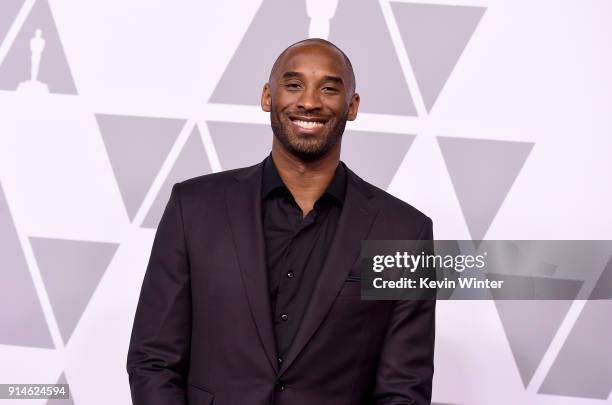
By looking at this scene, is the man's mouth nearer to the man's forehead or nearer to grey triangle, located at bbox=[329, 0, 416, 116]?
the man's forehead

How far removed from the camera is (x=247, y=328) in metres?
2.10

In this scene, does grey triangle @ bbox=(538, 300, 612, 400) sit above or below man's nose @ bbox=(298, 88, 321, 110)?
below

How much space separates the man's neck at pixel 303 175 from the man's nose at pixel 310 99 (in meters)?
0.16

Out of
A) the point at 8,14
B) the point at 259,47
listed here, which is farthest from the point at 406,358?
the point at 8,14

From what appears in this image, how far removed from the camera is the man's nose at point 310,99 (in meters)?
2.21

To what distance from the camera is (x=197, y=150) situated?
10.2 ft

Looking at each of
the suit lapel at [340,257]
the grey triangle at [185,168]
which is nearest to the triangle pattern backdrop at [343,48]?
the grey triangle at [185,168]

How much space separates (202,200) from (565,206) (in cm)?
150

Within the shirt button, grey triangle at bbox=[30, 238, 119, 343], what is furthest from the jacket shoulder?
grey triangle at bbox=[30, 238, 119, 343]

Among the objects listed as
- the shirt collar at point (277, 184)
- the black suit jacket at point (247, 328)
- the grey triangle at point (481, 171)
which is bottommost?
the black suit jacket at point (247, 328)

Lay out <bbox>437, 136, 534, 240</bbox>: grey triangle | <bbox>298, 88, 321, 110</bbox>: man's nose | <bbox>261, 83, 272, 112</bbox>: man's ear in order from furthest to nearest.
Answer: <bbox>437, 136, 534, 240</bbox>: grey triangle → <bbox>261, 83, 272, 112</bbox>: man's ear → <bbox>298, 88, 321, 110</bbox>: man's nose

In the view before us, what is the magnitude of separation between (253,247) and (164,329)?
12.2 inches

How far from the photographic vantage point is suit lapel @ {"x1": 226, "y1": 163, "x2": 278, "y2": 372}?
6.82 ft

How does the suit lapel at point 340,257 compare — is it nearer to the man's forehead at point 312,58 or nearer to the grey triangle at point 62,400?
the man's forehead at point 312,58
